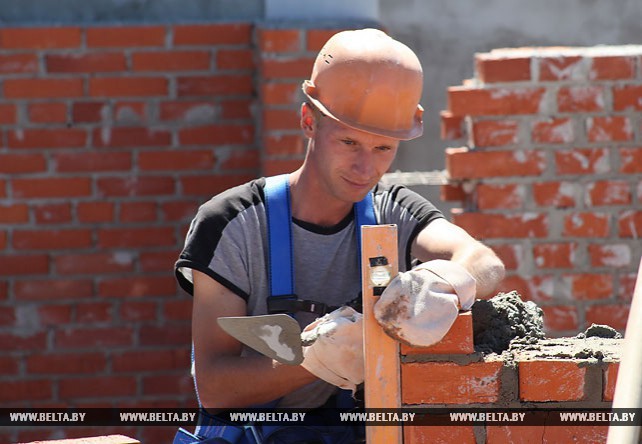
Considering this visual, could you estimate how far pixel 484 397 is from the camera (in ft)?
8.29

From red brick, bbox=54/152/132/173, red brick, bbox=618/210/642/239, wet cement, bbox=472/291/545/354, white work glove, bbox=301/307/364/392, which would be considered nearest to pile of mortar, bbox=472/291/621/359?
wet cement, bbox=472/291/545/354

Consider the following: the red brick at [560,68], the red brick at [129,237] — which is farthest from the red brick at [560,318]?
the red brick at [129,237]

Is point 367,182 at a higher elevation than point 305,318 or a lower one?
higher

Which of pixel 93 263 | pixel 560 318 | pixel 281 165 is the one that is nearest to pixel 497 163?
pixel 560 318

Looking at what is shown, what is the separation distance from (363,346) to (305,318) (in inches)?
22.5

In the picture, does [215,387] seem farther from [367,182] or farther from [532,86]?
[532,86]

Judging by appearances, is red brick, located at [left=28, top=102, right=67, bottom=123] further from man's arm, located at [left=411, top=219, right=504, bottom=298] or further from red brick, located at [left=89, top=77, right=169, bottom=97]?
man's arm, located at [left=411, top=219, right=504, bottom=298]

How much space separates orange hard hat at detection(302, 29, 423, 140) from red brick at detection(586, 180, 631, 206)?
4.78ft

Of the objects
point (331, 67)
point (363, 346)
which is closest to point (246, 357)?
point (363, 346)

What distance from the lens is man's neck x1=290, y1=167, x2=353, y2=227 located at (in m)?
3.18

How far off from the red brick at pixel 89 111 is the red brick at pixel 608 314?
2.20 m

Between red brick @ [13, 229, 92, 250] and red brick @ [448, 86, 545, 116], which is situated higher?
red brick @ [448, 86, 545, 116]

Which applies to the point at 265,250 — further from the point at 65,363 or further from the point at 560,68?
the point at 65,363

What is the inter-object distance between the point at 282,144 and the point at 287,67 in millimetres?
320
